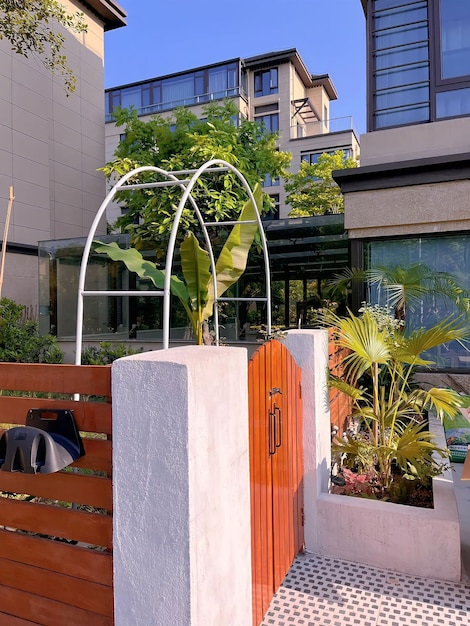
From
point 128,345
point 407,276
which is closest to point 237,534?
point 407,276

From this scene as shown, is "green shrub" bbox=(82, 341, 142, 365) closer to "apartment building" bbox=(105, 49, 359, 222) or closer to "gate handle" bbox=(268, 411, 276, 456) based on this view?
"gate handle" bbox=(268, 411, 276, 456)

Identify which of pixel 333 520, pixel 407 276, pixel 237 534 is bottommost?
pixel 333 520

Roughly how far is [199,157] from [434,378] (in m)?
6.17

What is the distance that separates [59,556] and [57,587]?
13 centimetres

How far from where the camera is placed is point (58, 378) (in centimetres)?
199

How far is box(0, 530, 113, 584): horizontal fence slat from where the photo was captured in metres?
1.86

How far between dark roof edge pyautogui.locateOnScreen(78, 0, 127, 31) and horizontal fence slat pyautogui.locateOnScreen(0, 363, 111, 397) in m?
20.8

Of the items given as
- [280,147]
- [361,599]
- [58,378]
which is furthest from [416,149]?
[280,147]

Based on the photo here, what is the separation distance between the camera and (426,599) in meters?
3.00

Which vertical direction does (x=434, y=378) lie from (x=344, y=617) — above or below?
above

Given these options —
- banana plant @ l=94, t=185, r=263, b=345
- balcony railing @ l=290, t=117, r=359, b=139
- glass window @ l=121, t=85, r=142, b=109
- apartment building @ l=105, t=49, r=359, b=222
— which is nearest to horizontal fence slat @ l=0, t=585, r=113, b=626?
banana plant @ l=94, t=185, r=263, b=345

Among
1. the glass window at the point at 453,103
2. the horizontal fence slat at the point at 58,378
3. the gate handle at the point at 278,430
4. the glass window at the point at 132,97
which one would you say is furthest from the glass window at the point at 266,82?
the horizontal fence slat at the point at 58,378

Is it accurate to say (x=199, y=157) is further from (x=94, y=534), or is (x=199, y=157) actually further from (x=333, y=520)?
(x=94, y=534)

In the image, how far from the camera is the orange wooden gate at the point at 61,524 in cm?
188
